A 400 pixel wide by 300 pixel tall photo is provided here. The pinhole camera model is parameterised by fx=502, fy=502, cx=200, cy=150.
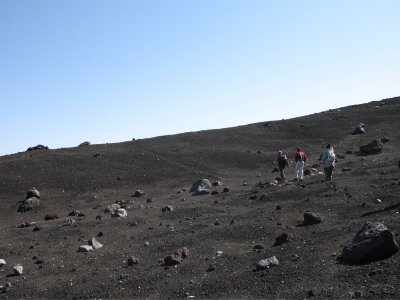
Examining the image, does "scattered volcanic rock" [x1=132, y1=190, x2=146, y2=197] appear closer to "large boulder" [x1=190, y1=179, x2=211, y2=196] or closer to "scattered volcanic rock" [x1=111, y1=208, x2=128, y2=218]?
"large boulder" [x1=190, y1=179, x2=211, y2=196]

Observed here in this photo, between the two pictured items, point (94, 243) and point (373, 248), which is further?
point (94, 243)

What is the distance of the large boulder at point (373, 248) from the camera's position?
936 cm

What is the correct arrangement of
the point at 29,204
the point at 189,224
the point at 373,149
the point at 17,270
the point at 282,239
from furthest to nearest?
the point at 373,149 < the point at 29,204 < the point at 189,224 < the point at 17,270 < the point at 282,239

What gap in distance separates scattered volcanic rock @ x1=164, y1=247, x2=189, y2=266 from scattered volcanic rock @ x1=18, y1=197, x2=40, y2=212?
13.6 m

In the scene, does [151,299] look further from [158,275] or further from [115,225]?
[115,225]

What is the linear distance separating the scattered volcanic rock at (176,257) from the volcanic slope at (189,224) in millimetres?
145

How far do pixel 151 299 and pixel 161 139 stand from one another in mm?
30052

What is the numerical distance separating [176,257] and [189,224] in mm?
4064

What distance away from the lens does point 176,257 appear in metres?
11.7

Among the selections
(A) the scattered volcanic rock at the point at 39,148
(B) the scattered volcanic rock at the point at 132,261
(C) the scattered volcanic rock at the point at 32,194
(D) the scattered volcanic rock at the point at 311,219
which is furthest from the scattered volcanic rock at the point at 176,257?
(A) the scattered volcanic rock at the point at 39,148

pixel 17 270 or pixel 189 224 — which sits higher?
pixel 189 224

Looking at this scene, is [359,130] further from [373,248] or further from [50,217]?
[373,248]

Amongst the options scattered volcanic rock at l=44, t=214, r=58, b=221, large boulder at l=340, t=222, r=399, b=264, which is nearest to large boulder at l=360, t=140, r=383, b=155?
scattered volcanic rock at l=44, t=214, r=58, b=221

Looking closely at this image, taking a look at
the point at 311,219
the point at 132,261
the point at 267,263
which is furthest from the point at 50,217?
the point at 267,263
